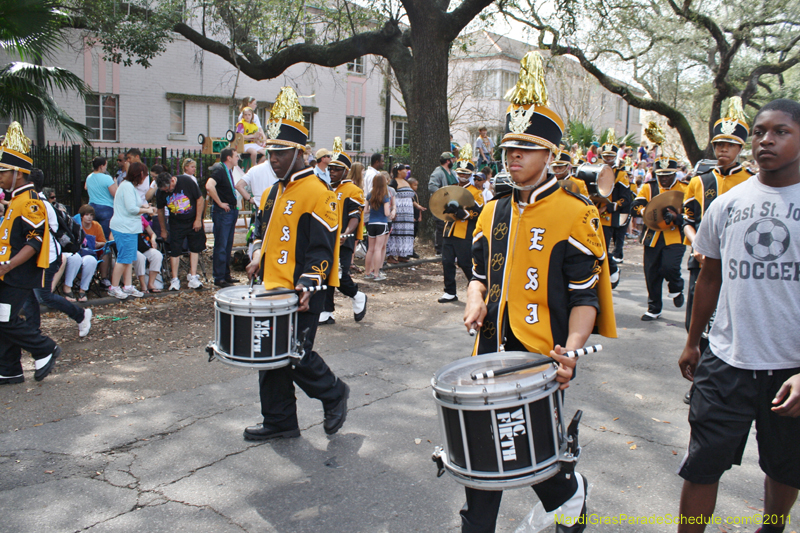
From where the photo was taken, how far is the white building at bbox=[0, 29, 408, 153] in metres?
19.9

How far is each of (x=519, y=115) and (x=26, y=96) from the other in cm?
958

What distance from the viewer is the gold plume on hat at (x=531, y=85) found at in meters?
3.02

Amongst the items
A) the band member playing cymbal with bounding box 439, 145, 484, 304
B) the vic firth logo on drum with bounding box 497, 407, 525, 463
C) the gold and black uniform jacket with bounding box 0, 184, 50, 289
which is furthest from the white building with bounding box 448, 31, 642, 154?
the vic firth logo on drum with bounding box 497, 407, 525, 463

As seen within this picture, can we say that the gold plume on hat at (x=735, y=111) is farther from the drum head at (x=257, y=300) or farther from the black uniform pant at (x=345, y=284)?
the black uniform pant at (x=345, y=284)

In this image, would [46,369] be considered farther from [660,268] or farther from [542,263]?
[660,268]

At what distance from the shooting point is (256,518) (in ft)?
11.8

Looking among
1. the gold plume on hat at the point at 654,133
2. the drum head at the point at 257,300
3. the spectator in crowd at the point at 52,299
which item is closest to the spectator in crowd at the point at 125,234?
the spectator in crowd at the point at 52,299

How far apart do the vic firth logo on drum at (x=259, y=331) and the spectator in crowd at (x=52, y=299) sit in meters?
2.90

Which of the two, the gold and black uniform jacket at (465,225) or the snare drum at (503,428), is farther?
the gold and black uniform jacket at (465,225)

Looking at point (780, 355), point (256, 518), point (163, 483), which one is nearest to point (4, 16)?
point (163, 483)

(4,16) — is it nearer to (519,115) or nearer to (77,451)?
(77,451)

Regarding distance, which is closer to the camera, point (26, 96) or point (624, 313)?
point (624, 313)

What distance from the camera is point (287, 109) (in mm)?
4746

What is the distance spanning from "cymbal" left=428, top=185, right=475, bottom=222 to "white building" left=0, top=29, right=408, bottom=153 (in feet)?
32.8
